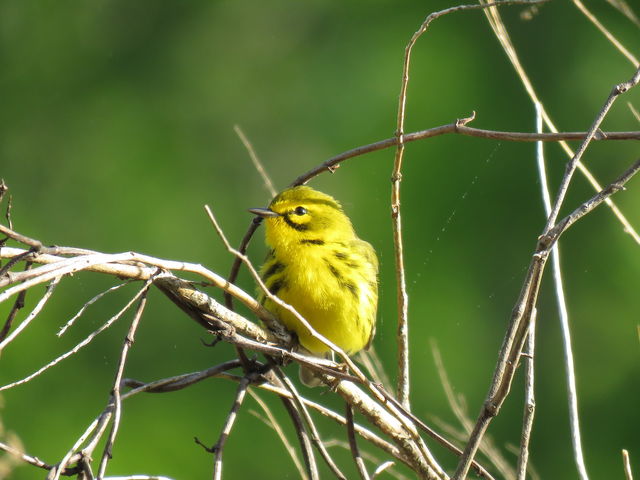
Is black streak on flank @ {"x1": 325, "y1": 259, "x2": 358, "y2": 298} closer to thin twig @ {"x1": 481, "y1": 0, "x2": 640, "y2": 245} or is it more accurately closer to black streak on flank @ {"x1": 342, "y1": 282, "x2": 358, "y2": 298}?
black streak on flank @ {"x1": 342, "y1": 282, "x2": 358, "y2": 298}

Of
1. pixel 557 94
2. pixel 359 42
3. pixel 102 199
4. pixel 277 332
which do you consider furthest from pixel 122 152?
pixel 277 332

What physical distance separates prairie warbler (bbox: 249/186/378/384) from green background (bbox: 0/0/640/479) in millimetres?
3142

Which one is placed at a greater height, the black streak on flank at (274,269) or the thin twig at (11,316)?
the thin twig at (11,316)

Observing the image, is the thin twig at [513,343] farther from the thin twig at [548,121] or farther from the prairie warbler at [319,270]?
the prairie warbler at [319,270]

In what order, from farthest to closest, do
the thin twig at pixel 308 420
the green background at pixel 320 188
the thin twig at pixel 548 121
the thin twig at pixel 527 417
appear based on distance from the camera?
the green background at pixel 320 188 → the thin twig at pixel 548 121 → the thin twig at pixel 308 420 → the thin twig at pixel 527 417

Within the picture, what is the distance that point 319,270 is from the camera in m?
3.39

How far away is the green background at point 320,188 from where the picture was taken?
8.48 metres

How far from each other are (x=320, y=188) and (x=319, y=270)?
598 cm

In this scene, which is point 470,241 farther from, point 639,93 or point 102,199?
point 102,199

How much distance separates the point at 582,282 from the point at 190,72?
19.5ft

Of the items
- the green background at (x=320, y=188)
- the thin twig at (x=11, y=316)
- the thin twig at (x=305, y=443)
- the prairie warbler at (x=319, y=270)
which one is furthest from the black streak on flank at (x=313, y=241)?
the green background at (x=320, y=188)

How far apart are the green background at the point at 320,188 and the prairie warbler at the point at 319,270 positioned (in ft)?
10.3

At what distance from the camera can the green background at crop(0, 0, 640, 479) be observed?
8.48 meters

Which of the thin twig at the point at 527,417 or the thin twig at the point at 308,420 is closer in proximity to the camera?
the thin twig at the point at 527,417
